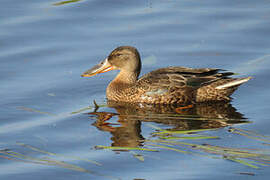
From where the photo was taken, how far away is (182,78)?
9.42 metres

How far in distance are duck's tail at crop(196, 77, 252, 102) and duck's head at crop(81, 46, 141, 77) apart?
1133 mm

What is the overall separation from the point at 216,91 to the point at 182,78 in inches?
21.7

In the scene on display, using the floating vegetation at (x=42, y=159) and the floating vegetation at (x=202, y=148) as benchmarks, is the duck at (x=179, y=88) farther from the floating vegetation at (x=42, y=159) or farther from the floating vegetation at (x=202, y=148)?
the floating vegetation at (x=42, y=159)

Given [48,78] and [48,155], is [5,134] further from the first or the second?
[48,78]

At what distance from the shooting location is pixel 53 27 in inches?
483

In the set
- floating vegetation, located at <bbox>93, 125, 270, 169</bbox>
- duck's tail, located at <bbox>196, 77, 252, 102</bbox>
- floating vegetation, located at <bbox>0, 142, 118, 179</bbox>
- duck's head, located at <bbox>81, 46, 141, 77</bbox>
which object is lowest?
floating vegetation, located at <bbox>0, 142, 118, 179</bbox>

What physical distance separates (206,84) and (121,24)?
3458 millimetres

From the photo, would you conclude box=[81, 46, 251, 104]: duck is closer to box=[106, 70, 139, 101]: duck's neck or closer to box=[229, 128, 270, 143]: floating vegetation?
box=[106, 70, 139, 101]: duck's neck

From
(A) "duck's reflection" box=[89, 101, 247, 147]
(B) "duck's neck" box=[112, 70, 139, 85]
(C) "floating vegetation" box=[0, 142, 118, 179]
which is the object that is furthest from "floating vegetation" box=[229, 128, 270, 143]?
(B) "duck's neck" box=[112, 70, 139, 85]

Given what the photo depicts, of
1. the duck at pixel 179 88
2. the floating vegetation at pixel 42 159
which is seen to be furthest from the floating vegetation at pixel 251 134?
the floating vegetation at pixel 42 159

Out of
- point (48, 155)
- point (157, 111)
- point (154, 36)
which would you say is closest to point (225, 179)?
point (48, 155)

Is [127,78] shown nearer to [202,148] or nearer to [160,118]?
[160,118]

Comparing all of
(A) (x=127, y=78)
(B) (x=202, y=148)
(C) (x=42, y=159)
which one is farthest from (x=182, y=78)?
(C) (x=42, y=159)

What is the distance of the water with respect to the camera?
22.3ft
